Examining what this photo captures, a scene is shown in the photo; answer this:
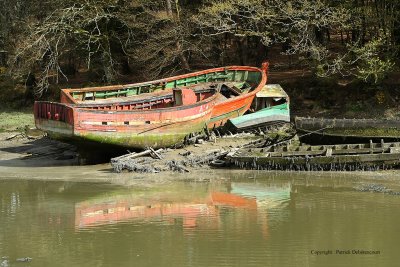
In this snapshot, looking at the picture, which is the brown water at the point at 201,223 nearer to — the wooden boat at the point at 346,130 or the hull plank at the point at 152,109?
the hull plank at the point at 152,109

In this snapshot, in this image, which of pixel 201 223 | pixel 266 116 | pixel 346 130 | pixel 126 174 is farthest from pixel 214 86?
pixel 201 223

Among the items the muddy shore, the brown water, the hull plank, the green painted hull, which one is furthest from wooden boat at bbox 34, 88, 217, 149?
the brown water

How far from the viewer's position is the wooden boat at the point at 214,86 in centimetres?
2245

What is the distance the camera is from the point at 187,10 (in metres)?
30.4

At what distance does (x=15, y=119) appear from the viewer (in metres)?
28.9

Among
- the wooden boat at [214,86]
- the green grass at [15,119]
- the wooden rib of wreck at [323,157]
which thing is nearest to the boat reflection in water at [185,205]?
the wooden rib of wreck at [323,157]

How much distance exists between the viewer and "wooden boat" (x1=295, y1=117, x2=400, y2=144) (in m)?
19.2

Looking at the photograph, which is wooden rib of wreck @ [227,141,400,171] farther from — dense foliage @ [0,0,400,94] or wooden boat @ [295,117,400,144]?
dense foliage @ [0,0,400,94]

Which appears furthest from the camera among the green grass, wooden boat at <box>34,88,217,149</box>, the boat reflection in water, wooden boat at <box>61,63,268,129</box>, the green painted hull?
the green grass

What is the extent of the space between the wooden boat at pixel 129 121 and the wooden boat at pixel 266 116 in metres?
1.05

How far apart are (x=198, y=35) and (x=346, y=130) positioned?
11602 millimetres

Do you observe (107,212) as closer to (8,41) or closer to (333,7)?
(333,7)

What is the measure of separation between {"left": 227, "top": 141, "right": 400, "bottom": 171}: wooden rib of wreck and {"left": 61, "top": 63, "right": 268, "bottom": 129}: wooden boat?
412 cm

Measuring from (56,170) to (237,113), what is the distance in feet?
23.3
